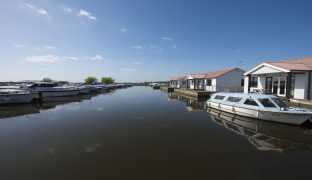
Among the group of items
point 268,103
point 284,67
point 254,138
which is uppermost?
point 284,67

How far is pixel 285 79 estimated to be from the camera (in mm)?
18656

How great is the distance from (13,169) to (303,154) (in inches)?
473

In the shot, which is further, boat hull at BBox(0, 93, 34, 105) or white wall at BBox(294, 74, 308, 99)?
boat hull at BBox(0, 93, 34, 105)

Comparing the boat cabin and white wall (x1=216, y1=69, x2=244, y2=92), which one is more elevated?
white wall (x1=216, y1=69, x2=244, y2=92)

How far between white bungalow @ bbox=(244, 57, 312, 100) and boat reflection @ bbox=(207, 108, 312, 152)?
23.1 feet

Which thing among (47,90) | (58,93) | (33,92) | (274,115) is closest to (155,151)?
(274,115)

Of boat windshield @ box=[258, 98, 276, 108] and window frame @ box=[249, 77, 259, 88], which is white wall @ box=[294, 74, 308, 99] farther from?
boat windshield @ box=[258, 98, 276, 108]

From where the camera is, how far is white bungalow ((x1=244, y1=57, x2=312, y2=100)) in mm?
16331

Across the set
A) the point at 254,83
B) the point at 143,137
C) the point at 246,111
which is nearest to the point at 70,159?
the point at 143,137

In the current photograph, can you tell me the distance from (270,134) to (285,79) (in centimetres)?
1200

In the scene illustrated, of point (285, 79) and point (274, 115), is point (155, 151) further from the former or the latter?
point (285, 79)

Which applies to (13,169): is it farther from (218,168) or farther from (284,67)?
(284,67)

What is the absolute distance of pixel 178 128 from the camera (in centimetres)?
1159

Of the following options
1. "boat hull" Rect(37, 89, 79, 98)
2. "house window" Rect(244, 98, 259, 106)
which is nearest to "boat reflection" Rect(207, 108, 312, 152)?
"house window" Rect(244, 98, 259, 106)
